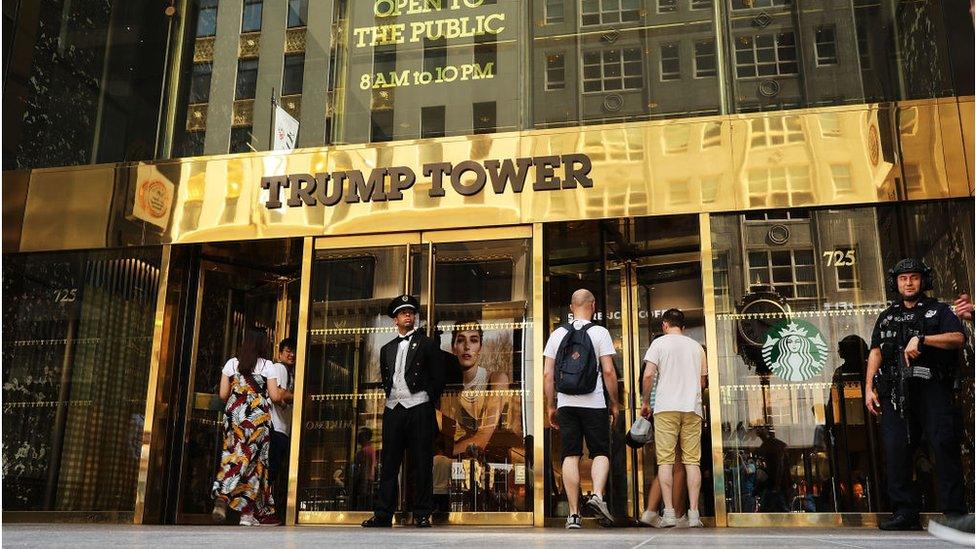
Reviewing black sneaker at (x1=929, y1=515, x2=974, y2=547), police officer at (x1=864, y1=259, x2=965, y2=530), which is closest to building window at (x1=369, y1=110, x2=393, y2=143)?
police officer at (x1=864, y1=259, x2=965, y2=530)

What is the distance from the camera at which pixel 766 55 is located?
8.38 m

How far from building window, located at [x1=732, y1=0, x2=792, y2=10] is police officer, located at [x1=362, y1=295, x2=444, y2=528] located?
426cm

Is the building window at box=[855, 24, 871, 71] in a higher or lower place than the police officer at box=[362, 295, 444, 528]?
higher

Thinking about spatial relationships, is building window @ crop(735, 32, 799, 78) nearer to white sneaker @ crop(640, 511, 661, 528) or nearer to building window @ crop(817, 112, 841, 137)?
building window @ crop(817, 112, 841, 137)

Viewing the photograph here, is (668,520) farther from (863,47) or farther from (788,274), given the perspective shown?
(863,47)

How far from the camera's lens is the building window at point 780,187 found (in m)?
7.79

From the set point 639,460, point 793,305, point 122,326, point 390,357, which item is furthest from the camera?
point 122,326

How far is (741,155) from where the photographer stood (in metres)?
7.94

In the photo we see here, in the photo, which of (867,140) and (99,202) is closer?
(867,140)

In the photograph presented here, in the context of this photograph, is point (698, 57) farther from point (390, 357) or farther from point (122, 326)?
point (122, 326)

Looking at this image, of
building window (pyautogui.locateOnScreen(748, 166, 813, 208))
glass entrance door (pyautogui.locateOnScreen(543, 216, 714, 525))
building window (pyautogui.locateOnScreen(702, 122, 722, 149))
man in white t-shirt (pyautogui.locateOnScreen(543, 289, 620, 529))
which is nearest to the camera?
man in white t-shirt (pyautogui.locateOnScreen(543, 289, 620, 529))

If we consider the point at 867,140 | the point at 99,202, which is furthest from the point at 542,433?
the point at 99,202

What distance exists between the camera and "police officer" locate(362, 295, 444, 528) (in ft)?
22.8

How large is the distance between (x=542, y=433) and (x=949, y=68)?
458 centimetres
